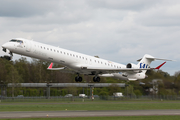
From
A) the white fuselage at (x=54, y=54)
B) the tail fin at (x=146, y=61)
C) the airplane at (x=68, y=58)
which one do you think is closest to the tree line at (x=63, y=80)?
the tail fin at (x=146, y=61)

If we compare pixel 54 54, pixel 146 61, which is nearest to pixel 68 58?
pixel 54 54

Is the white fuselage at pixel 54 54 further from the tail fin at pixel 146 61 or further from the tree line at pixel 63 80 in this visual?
the tree line at pixel 63 80

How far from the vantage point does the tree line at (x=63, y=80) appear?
156 feet

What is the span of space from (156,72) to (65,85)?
45346 millimetres

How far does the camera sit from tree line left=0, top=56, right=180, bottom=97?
156 ft

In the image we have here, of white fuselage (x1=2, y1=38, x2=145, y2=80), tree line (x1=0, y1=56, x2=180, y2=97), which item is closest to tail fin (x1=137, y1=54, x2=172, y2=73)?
tree line (x1=0, y1=56, x2=180, y2=97)

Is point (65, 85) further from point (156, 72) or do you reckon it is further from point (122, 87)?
point (156, 72)

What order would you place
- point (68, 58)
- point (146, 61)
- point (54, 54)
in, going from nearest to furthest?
point (54, 54) < point (68, 58) < point (146, 61)

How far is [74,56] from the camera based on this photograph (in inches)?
1405

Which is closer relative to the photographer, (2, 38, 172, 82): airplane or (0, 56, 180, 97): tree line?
(2, 38, 172, 82): airplane

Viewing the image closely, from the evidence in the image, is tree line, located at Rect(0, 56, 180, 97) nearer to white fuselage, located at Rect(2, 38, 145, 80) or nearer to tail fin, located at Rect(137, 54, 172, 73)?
tail fin, located at Rect(137, 54, 172, 73)

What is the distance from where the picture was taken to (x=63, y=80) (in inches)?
3851

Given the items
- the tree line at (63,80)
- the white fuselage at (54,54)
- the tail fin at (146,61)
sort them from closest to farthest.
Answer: the white fuselage at (54,54), the tail fin at (146,61), the tree line at (63,80)

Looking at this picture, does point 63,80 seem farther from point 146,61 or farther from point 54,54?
point 54,54
